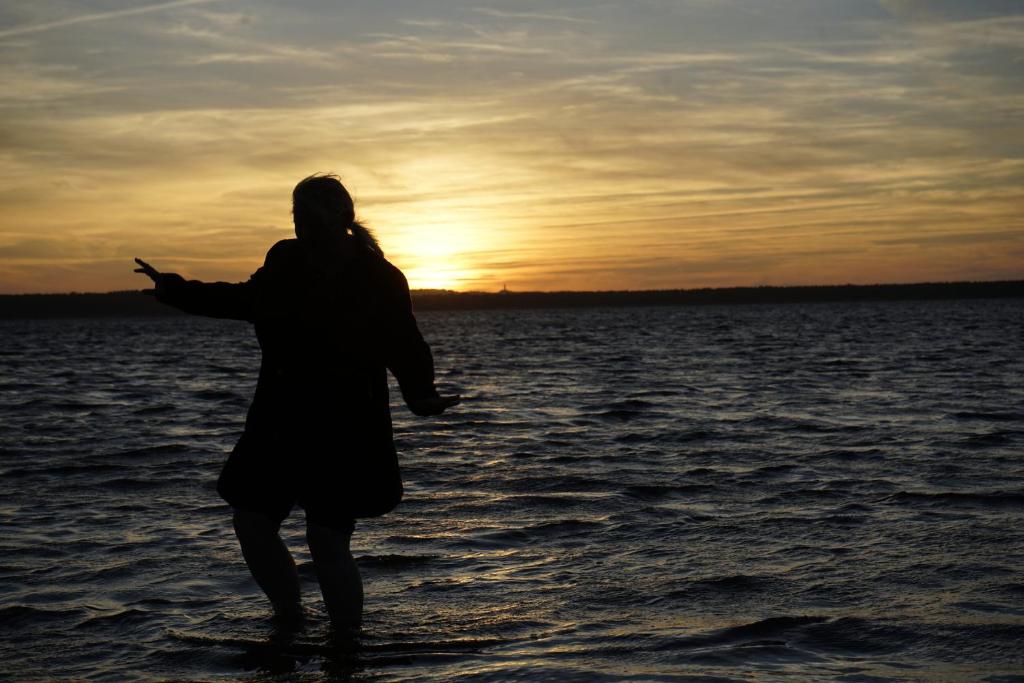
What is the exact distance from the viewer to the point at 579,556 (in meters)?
6.71

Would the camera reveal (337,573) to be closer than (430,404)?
No

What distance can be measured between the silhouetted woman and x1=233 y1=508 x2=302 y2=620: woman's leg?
0.02 meters

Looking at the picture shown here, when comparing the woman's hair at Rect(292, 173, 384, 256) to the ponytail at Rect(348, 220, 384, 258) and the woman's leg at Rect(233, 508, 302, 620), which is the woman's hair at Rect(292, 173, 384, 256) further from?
the woman's leg at Rect(233, 508, 302, 620)

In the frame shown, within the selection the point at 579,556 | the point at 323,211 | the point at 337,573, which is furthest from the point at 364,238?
the point at 579,556

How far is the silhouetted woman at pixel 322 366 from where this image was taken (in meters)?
4.54

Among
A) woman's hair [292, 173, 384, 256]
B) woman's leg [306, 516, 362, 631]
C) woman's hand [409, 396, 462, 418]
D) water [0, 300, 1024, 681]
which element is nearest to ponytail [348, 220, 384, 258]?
woman's hair [292, 173, 384, 256]

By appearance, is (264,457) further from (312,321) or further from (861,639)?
(861,639)

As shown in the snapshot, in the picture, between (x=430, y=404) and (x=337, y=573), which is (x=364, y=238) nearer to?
(x=430, y=404)

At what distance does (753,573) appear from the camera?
613 cm

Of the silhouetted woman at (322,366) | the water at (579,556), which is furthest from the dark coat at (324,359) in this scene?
the water at (579,556)

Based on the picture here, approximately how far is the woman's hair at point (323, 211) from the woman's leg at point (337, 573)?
122 centimetres

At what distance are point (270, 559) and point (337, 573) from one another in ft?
1.05

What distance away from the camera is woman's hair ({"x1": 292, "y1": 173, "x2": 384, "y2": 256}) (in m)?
4.53

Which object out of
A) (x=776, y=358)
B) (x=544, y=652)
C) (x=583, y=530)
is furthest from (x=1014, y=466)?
(x=776, y=358)
